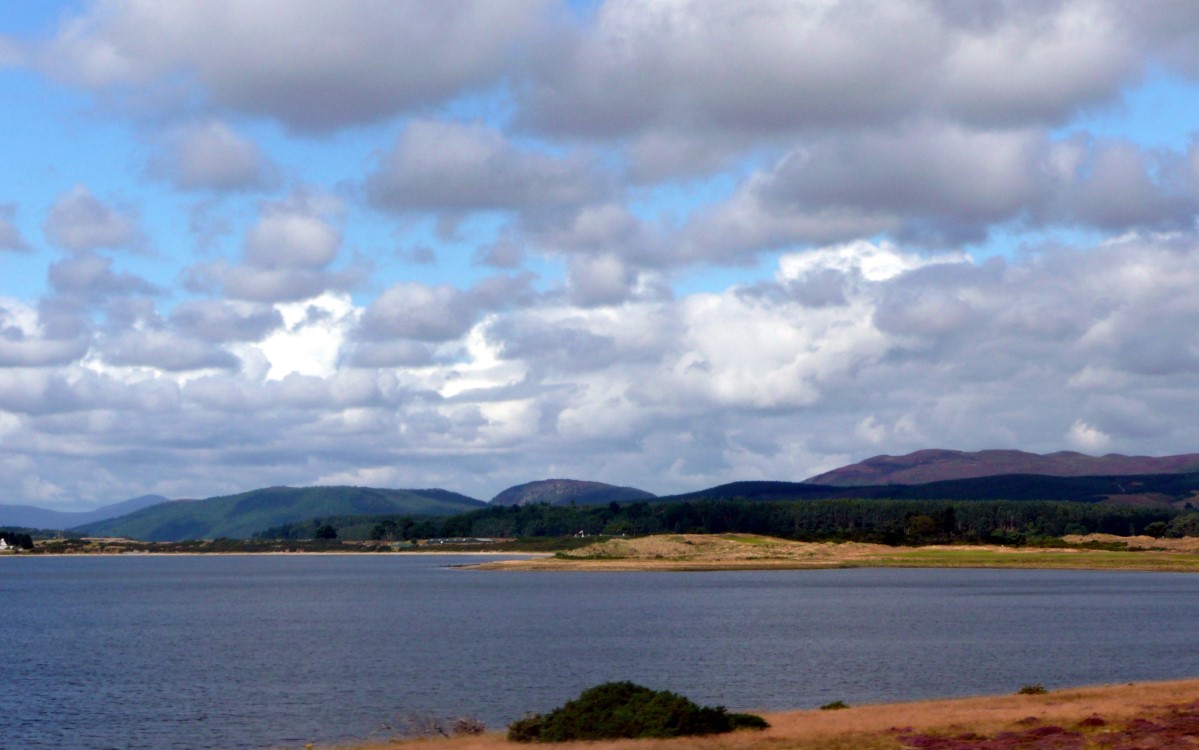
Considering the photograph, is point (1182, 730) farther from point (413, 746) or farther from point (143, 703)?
point (143, 703)

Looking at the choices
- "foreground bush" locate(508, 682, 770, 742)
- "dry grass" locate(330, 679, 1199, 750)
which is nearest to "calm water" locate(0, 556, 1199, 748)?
"dry grass" locate(330, 679, 1199, 750)

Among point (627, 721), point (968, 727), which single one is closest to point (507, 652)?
point (627, 721)

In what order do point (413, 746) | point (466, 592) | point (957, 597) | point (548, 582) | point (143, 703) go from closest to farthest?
point (413, 746) → point (143, 703) → point (957, 597) → point (466, 592) → point (548, 582)

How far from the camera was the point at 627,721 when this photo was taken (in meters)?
39.9

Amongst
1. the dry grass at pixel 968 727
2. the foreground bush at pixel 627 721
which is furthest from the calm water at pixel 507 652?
the foreground bush at pixel 627 721

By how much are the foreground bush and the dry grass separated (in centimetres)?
70

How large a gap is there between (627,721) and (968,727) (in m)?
10.9

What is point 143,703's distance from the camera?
187 feet

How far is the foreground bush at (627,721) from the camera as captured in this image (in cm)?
3959

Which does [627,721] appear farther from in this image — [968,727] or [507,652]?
[507,652]

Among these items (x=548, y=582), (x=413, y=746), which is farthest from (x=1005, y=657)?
(x=548, y=582)

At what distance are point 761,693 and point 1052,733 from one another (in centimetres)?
2110

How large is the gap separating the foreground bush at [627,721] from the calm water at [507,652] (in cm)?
1058

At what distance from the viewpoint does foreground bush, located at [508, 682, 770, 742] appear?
130 feet
